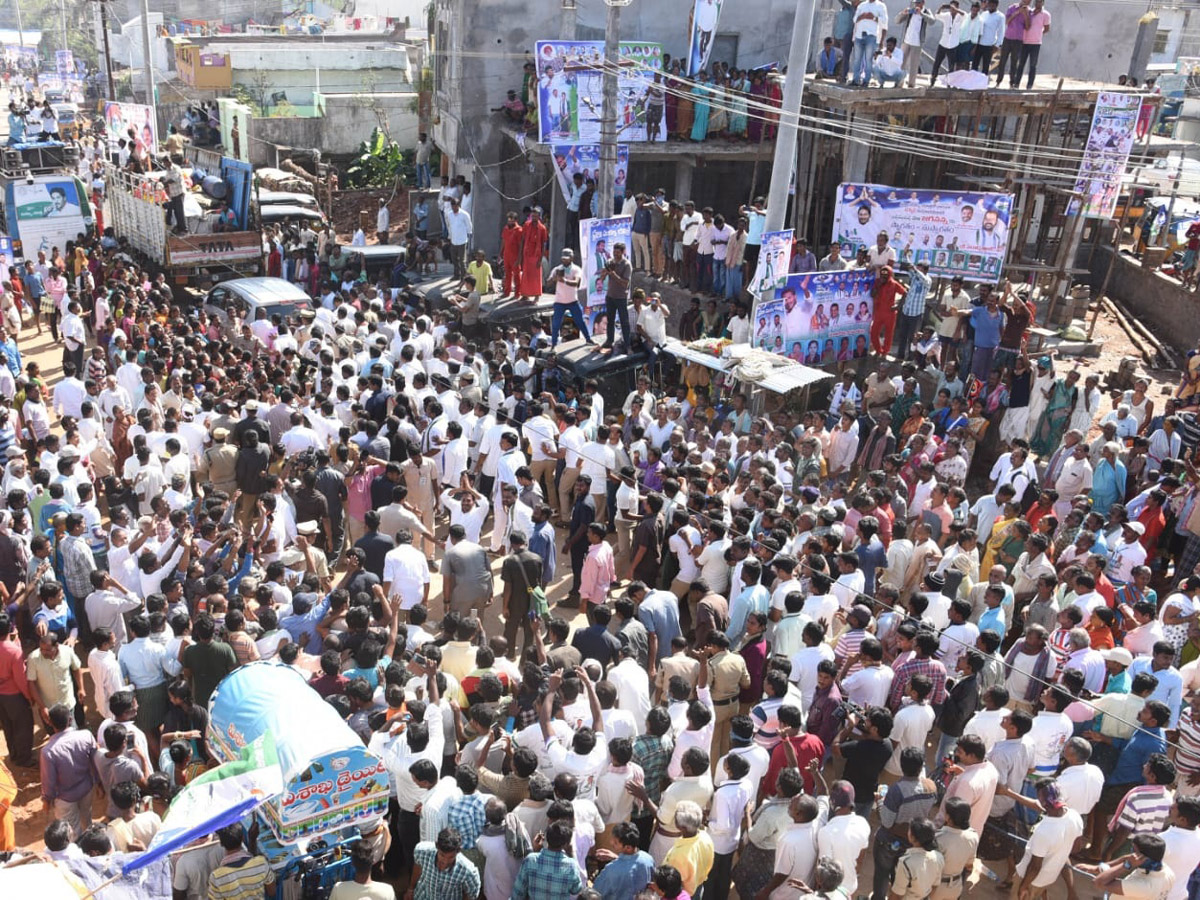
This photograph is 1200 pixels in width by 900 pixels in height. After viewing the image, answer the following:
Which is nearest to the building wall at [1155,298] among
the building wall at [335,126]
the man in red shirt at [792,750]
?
the man in red shirt at [792,750]

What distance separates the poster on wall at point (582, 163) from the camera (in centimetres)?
1877

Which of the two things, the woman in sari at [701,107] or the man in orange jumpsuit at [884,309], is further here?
the woman in sari at [701,107]

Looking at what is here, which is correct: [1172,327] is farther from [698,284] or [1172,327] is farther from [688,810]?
[688,810]

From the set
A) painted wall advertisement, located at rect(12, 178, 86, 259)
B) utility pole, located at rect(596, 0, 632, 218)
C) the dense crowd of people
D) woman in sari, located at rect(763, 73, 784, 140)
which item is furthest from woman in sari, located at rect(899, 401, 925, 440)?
painted wall advertisement, located at rect(12, 178, 86, 259)

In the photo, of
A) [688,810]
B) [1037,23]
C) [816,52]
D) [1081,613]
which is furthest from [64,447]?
[816,52]

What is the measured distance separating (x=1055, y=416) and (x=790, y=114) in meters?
4.72

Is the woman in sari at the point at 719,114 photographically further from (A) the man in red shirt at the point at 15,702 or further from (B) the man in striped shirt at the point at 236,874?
(B) the man in striped shirt at the point at 236,874

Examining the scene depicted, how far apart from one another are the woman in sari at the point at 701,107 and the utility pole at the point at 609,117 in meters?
3.71

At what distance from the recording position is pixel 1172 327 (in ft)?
59.6

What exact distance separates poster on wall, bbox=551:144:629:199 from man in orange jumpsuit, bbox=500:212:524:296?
1243mm

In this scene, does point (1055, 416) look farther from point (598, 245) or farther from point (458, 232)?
point (458, 232)

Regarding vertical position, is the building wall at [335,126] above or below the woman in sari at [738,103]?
below

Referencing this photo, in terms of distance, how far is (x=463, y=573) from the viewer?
902 centimetres

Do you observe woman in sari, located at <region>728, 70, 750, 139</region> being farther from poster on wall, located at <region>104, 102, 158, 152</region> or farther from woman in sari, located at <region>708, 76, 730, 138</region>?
poster on wall, located at <region>104, 102, 158, 152</region>
